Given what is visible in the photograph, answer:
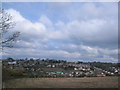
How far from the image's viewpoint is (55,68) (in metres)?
→ 5.52

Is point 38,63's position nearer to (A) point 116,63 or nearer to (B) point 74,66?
(B) point 74,66

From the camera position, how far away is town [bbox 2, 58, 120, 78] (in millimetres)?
5137

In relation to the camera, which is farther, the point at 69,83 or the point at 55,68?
the point at 55,68

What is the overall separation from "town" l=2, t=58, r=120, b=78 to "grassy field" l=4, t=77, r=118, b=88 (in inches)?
5.9

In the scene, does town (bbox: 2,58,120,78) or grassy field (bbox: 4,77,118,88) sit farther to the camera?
town (bbox: 2,58,120,78)

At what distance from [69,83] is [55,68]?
881mm

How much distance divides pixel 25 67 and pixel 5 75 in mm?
777

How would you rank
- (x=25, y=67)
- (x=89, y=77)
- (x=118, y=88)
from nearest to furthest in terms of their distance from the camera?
(x=118, y=88) → (x=89, y=77) → (x=25, y=67)

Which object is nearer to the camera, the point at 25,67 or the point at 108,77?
the point at 108,77

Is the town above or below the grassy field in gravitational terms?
above

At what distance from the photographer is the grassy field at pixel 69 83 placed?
15.9ft

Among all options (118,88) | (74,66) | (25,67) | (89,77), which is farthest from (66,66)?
(118,88)

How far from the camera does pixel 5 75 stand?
17.8 feet

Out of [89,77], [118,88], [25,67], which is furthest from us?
[25,67]
